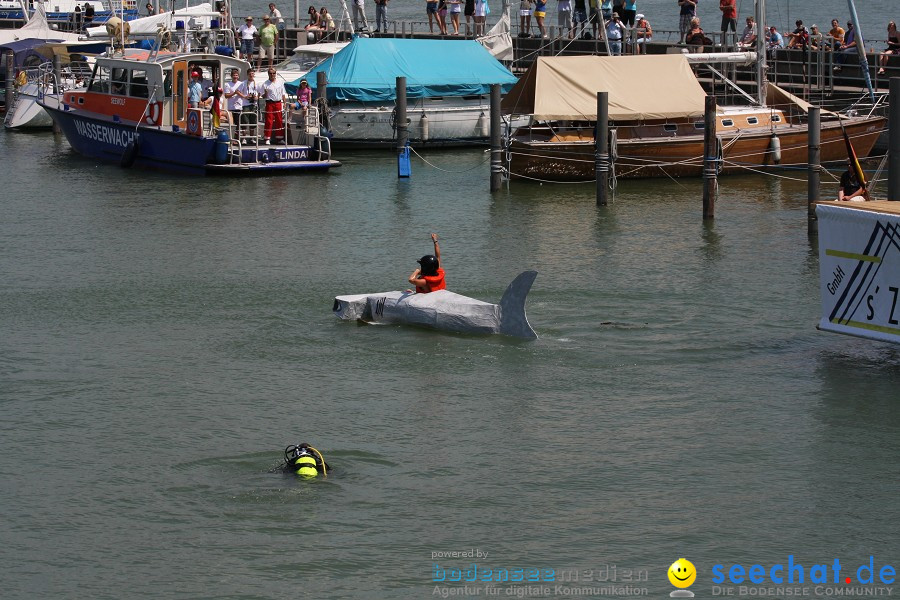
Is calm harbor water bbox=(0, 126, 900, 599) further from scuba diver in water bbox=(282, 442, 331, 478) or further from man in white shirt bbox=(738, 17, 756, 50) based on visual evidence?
man in white shirt bbox=(738, 17, 756, 50)

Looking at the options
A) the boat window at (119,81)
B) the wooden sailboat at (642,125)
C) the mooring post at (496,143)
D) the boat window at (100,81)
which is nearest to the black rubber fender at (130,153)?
the boat window at (119,81)

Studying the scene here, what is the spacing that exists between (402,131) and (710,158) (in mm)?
9152

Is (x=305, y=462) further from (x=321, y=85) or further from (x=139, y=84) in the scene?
(x=321, y=85)

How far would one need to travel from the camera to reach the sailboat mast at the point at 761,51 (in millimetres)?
32062

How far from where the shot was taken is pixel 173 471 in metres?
13.6

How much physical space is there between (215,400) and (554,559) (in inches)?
217

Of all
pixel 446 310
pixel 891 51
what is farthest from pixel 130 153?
pixel 891 51

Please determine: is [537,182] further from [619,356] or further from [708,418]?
[708,418]

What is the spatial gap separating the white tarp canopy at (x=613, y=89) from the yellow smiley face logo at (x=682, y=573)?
20568 millimetres

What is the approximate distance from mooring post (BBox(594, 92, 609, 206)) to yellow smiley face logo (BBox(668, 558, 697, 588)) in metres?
16.8

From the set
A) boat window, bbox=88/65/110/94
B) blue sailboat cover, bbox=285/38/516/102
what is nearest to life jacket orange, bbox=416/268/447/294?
boat window, bbox=88/65/110/94

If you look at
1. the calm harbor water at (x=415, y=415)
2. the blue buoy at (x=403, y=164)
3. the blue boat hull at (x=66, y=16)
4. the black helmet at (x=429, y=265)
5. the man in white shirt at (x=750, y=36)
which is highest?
the blue boat hull at (x=66, y=16)

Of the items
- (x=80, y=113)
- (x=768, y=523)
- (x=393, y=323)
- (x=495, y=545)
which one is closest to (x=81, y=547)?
(x=495, y=545)

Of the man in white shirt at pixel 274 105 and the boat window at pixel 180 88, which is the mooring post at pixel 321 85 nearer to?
the man in white shirt at pixel 274 105
